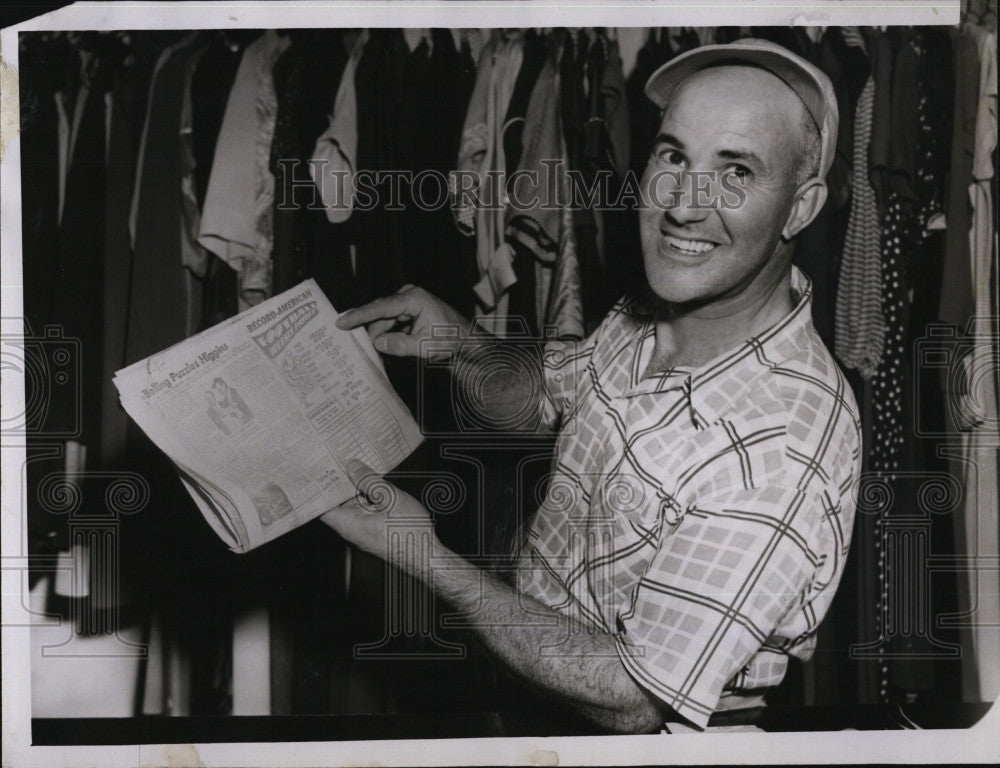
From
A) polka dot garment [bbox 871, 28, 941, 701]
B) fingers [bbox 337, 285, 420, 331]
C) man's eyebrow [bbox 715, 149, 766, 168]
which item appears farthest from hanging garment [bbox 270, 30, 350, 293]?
polka dot garment [bbox 871, 28, 941, 701]

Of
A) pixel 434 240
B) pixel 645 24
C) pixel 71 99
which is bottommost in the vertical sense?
pixel 434 240

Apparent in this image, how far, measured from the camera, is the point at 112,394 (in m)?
2.14

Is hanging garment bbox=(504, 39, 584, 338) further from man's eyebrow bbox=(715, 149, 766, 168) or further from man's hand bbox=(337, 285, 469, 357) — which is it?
man's eyebrow bbox=(715, 149, 766, 168)

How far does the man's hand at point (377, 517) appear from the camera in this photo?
6.98 feet

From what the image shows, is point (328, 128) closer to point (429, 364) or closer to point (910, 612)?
point (429, 364)

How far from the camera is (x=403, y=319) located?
6.95ft

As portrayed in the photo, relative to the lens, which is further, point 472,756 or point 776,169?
point 472,756

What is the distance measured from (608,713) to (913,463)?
2.83ft

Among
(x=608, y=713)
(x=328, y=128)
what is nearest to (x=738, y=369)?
(x=608, y=713)

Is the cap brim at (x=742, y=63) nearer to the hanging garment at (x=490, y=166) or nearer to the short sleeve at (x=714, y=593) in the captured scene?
the hanging garment at (x=490, y=166)

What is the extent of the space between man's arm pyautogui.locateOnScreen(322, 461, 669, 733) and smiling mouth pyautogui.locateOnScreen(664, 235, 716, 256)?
30.8 inches

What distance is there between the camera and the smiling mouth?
80.7 inches

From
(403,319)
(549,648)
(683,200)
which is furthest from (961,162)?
(549,648)

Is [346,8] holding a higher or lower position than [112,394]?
higher
